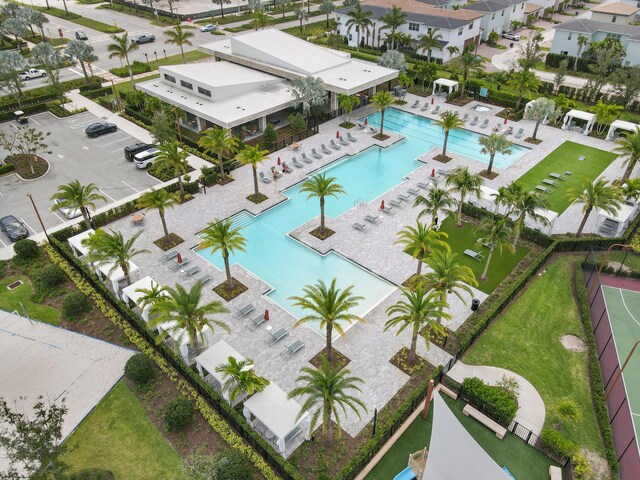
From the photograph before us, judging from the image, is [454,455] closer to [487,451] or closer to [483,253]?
[487,451]

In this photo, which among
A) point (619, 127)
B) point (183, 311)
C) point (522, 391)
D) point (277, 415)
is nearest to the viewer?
point (277, 415)

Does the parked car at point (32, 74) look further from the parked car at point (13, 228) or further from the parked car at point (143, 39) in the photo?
the parked car at point (13, 228)

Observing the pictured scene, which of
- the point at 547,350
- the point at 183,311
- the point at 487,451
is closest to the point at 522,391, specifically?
the point at 547,350

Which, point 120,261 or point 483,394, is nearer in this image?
point 483,394

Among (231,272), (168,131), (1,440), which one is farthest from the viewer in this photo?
(168,131)

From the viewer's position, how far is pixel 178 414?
24312 mm

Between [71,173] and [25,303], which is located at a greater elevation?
[71,173]

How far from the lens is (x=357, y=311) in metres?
32.2

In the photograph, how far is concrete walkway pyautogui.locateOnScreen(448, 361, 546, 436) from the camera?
25516 millimetres

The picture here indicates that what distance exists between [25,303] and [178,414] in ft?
56.1

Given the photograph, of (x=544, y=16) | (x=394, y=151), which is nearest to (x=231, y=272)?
(x=394, y=151)

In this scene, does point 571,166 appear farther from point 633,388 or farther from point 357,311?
point 357,311

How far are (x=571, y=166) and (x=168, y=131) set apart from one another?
4272 centimetres

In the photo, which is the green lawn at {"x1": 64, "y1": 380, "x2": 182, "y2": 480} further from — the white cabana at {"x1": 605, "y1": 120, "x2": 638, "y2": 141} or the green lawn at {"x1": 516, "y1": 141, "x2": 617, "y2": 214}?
the white cabana at {"x1": 605, "y1": 120, "x2": 638, "y2": 141}
